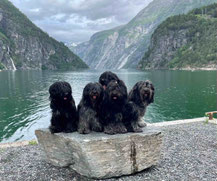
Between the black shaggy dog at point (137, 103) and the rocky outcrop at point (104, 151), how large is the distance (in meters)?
0.39

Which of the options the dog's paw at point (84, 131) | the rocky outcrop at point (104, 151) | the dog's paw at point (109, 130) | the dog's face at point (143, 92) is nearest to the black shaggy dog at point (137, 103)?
the dog's face at point (143, 92)

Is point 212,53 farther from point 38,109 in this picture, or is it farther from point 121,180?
point 121,180

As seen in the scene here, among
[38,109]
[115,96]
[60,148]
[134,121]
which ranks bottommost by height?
[38,109]

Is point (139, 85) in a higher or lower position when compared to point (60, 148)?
higher

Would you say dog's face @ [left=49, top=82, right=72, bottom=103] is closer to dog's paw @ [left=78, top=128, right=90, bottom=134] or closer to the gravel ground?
dog's paw @ [left=78, top=128, right=90, bottom=134]

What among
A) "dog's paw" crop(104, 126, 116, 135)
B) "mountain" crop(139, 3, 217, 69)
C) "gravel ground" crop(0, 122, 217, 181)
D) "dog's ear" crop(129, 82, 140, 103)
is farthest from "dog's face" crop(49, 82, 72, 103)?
"mountain" crop(139, 3, 217, 69)

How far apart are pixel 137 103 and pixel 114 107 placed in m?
0.92

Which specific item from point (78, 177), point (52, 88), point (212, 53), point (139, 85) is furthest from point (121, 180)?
point (212, 53)

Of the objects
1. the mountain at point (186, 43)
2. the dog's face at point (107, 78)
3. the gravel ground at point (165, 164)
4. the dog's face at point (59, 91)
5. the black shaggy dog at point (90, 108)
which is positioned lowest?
the gravel ground at point (165, 164)

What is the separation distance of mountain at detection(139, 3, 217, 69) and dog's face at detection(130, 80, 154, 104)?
384 ft

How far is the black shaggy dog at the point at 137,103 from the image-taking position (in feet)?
24.7

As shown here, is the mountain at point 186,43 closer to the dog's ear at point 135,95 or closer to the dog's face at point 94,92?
the dog's ear at point 135,95

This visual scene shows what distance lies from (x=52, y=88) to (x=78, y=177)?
293cm

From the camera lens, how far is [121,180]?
24.8 feet
